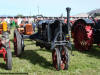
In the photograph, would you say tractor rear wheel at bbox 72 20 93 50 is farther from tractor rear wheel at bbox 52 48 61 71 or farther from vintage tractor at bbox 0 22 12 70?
vintage tractor at bbox 0 22 12 70

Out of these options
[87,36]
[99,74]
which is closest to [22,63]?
[99,74]

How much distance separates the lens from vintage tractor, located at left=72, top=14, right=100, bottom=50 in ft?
22.1

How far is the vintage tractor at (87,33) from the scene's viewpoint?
6742mm

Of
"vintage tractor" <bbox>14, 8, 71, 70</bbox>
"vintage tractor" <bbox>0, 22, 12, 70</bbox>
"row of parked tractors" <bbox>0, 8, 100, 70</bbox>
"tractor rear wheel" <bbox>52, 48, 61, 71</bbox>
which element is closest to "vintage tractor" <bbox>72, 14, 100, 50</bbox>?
"row of parked tractors" <bbox>0, 8, 100, 70</bbox>

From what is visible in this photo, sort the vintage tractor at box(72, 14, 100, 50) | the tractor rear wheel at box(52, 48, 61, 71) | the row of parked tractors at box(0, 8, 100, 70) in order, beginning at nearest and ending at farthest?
the tractor rear wheel at box(52, 48, 61, 71)
the row of parked tractors at box(0, 8, 100, 70)
the vintage tractor at box(72, 14, 100, 50)

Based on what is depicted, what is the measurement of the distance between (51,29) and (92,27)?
8.55 feet

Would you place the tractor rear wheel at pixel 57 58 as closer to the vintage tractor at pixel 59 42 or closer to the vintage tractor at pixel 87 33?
the vintage tractor at pixel 59 42

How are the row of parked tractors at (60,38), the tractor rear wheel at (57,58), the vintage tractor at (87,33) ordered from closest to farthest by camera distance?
the tractor rear wheel at (57,58) < the row of parked tractors at (60,38) < the vintage tractor at (87,33)

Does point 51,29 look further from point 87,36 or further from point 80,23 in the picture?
point 80,23

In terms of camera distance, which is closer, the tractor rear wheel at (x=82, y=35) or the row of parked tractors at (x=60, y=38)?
the row of parked tractors at (x=60, y=38)

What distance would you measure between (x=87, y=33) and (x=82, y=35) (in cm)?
48

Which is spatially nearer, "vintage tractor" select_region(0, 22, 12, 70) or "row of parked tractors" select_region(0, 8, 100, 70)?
"vintage tractor" select_region(0, 22, 12, 70)

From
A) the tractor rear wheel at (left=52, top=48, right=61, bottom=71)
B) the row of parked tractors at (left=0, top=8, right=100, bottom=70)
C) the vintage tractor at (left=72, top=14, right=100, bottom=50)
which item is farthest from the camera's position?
the vintage tractor at (left=72, top=14, right=100, bottom=50)

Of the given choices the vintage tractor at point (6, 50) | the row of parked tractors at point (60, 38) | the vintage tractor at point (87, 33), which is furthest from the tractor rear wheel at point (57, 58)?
the vintage tractor at point (87, 33)
